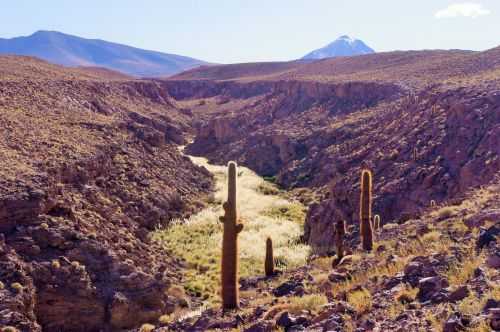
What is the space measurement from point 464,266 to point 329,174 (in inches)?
985

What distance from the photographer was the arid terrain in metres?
9.68

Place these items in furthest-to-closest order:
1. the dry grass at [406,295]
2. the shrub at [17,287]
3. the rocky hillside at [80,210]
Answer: the rocky hillside at [80,210] < the shrub at [17,287] < the dry grass at [406,295]

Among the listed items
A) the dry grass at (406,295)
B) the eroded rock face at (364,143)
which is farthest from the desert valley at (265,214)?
the eroded rock face at (364,143)

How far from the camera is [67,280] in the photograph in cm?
1716

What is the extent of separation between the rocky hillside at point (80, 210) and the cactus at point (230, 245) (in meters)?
5.51

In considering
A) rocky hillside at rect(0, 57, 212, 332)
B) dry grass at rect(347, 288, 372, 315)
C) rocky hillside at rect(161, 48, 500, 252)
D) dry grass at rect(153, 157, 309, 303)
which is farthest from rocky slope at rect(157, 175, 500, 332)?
rocky hillside at rect(161, 48, 500, 252)

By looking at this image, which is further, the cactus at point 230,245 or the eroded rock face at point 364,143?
the eroded rock face at point 364,143

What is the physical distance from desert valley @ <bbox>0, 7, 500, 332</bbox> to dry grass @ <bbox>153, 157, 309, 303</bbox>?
119 mm

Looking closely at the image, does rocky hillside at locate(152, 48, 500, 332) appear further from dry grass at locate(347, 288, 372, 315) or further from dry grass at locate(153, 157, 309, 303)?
dry grass at locate(153, 157, 309, 303)

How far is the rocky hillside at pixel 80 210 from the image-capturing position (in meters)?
16.7

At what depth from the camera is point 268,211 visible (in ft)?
106

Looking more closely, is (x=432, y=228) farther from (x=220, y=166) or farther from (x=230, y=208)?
(x=220, y=166)

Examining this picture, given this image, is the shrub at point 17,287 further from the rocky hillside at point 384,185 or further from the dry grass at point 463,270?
the dry grass at point 463,270

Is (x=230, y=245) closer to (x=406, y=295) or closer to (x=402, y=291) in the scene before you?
(x=402, y=291)
